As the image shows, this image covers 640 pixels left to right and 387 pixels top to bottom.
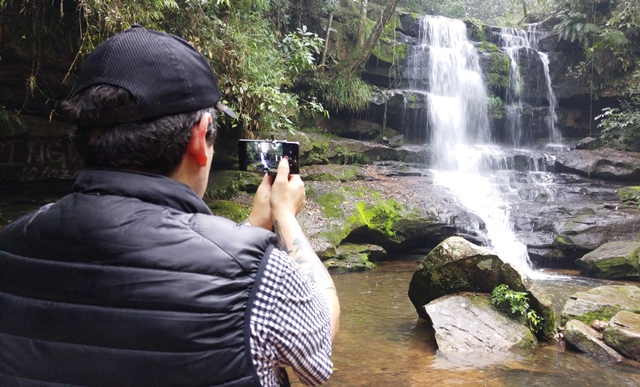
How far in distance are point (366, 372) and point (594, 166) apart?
512 inches

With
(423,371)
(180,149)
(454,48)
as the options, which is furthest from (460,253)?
(454,48)

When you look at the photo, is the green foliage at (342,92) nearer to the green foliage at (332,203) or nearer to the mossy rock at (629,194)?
the green foliage at (332,203)

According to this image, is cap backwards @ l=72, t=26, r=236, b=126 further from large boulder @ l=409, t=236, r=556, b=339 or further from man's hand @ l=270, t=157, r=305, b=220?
large boulder @ l=409, t=236, r=556, b=339

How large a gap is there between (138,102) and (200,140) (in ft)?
0.54

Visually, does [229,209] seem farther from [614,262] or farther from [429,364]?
[614,262]

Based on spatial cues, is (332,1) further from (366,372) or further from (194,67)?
(194,67)

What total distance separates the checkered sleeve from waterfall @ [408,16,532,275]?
13.8m

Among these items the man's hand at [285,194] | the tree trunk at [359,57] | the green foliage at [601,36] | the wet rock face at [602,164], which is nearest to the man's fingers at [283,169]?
the man's hand at [285,194]

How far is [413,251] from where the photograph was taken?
11438 millimetres

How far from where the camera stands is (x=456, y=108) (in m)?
17.0

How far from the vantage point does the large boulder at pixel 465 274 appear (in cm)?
579

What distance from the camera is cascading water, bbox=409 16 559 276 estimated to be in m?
15.6

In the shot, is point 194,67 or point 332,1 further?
point 332,1

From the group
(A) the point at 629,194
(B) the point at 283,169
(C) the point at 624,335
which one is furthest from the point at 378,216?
(B) the point at 283,169
